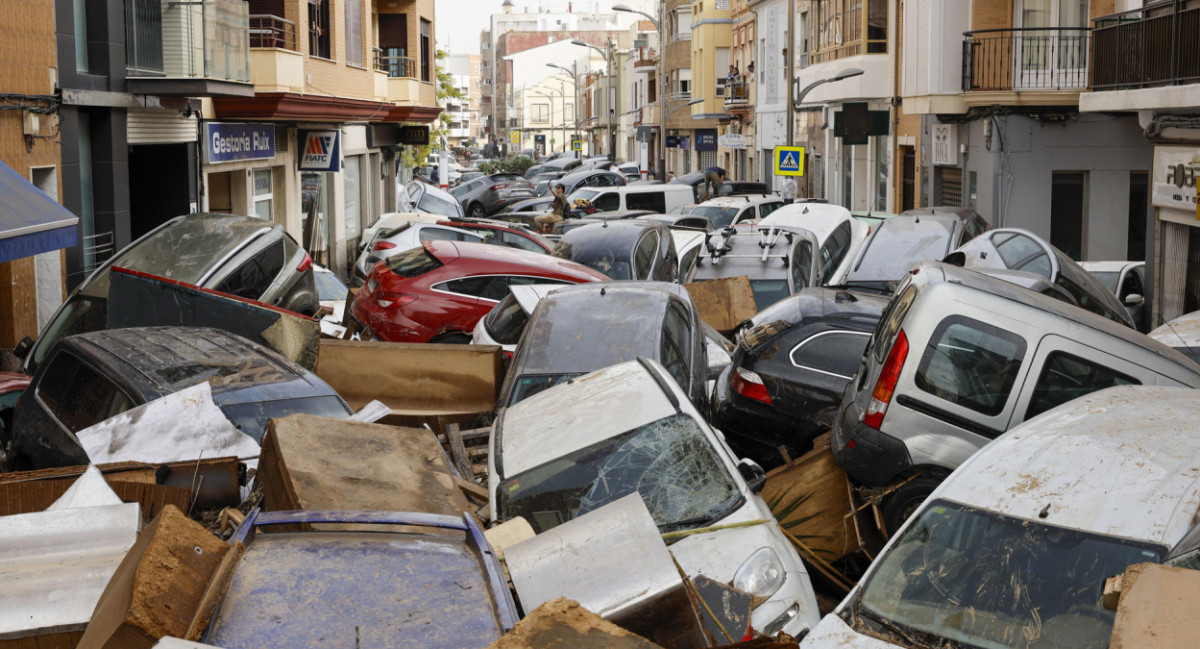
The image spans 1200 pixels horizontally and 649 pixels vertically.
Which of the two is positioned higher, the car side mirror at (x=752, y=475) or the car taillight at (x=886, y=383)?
the car taillight at (x=886, y=383)

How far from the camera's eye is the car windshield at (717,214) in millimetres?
26109

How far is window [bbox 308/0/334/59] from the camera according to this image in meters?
23.5

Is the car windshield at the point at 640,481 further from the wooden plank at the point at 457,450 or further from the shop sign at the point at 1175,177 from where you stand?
the shop sign at the point at 1175,177

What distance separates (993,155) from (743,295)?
12474 mm

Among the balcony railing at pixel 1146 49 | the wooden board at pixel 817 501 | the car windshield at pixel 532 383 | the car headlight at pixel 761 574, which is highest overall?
the balcony railing at pixel 1146 49

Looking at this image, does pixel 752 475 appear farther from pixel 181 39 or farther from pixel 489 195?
pixel 489 195

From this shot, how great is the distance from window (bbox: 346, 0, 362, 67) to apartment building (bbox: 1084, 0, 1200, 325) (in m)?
15.1

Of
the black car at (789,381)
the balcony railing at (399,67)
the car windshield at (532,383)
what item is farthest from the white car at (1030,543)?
the balcony railing at (399,67)

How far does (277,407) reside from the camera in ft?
25.7

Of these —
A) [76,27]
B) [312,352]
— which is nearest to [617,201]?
[76,27]

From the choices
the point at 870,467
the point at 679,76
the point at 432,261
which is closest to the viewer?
the point at 870,467

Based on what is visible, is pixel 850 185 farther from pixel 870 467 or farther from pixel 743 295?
pixel 870 467

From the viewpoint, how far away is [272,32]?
2055 cm

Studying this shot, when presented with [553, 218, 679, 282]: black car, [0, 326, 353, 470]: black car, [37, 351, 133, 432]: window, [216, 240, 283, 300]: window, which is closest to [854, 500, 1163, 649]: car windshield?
[0, 326, 353, 470]: black car
